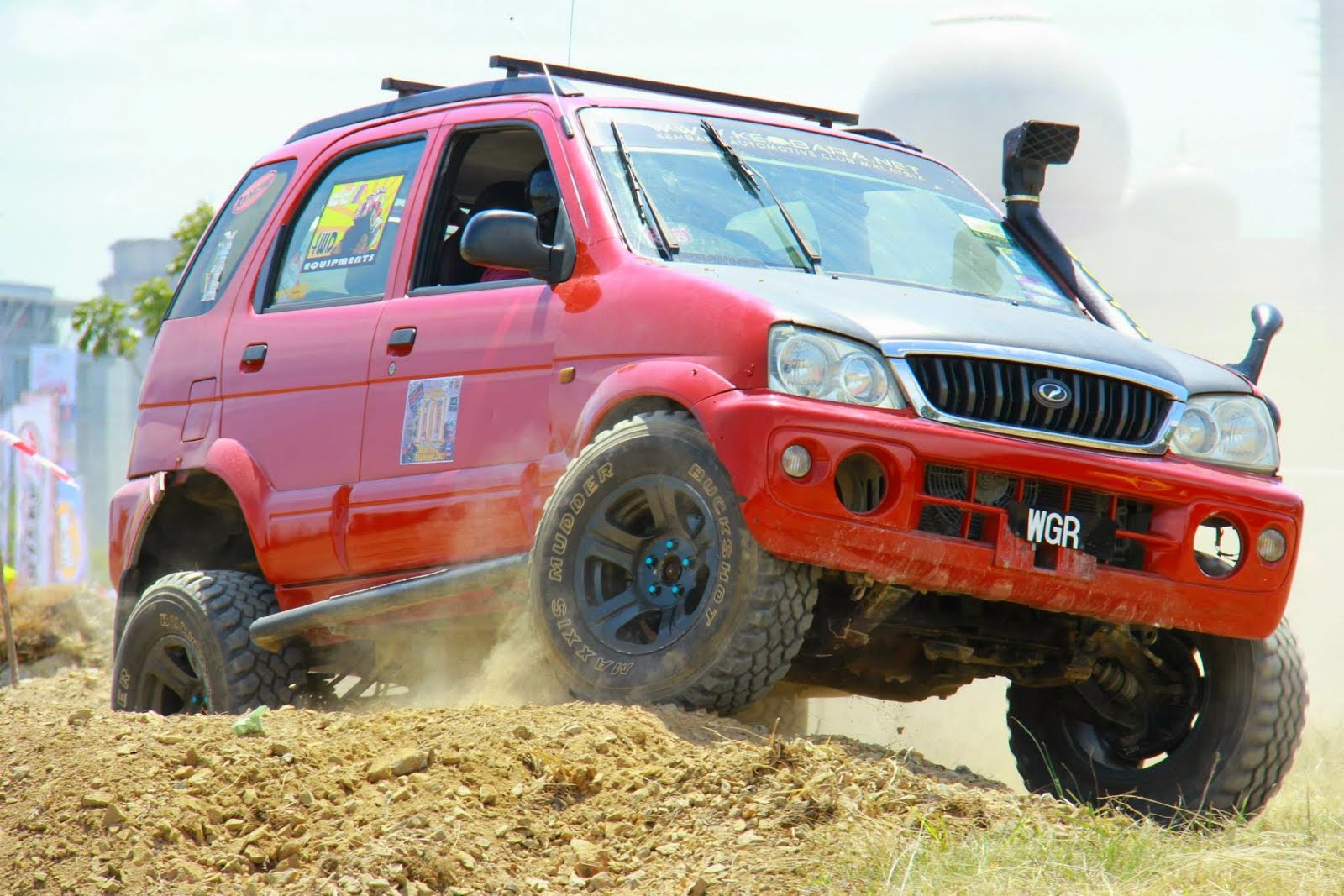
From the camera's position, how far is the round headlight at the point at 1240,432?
4711 millimetres

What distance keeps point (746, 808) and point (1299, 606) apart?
34.1 feet

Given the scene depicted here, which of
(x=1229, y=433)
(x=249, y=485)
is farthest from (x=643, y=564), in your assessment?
(x=249, y=485)

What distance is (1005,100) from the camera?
35.1 meters

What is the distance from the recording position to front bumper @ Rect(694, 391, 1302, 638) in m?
4.10

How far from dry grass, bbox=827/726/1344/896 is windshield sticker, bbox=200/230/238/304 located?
13.0 ft

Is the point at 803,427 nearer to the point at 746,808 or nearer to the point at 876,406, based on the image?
the point at 876,406

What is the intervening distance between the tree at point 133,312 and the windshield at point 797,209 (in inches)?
473

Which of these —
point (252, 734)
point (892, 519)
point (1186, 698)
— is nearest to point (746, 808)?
point (892, 519)

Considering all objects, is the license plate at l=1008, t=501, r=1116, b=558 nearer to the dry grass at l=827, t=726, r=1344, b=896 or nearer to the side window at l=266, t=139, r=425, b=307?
the dry grass at l=827, t=726, r=1344, b=896

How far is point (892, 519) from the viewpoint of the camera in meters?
4.13

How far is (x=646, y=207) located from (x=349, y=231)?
1501mm

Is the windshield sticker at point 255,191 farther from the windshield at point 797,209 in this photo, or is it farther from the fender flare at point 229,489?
the windshield at point 797,209

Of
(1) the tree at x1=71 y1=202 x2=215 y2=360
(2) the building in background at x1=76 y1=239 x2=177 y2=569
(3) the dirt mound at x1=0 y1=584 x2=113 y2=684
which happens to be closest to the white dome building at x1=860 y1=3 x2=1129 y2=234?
(1) the tree at x1=71 y1=202 x2=215 y2=360

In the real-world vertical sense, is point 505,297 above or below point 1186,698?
above
